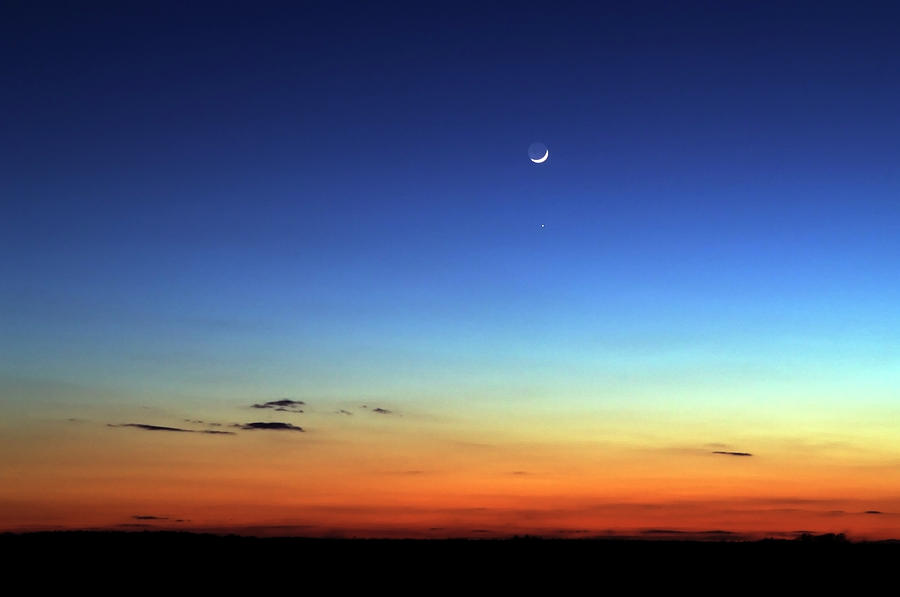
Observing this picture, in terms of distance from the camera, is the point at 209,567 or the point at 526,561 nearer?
the point at 209,567

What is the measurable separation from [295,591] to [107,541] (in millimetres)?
30886

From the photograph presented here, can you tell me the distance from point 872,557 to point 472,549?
2723 cm

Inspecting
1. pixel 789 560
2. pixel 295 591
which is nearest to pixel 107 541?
pixel 295 591

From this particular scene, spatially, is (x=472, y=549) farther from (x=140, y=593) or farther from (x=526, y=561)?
(x=140, y=593)

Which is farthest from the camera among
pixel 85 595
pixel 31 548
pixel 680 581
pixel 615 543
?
pixel 615 543

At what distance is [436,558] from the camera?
65938 millimetres

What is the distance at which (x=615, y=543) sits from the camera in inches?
3265

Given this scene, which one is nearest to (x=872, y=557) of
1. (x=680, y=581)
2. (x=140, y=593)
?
(x=680, y=581)

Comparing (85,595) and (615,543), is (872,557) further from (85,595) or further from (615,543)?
(85,595)

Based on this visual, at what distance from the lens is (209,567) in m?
58.6

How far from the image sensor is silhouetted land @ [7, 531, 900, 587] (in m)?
56.9

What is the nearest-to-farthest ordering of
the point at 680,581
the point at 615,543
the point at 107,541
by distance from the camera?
the point at 680,581 → the point at 107,541 → the point at 615,543

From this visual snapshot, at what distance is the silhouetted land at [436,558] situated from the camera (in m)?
56.9

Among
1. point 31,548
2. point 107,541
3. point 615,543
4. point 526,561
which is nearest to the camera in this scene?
point 526,561
